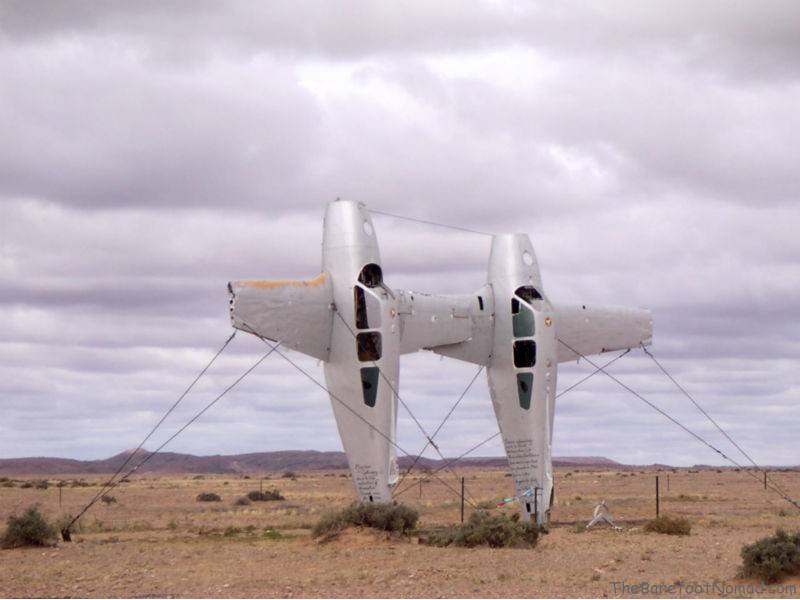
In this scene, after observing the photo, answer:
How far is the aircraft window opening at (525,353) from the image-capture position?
3609 centimetres

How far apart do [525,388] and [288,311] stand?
930 centimetres

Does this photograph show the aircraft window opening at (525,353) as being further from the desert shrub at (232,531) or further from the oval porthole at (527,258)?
the desert shrub at (232,531)

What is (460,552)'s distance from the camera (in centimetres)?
2566

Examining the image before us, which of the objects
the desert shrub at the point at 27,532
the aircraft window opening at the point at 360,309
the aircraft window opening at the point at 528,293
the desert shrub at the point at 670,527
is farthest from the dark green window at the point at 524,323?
the desert shrub at the point at 27,532

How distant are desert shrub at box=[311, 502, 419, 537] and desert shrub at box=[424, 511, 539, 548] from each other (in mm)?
896

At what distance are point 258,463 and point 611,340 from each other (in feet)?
535

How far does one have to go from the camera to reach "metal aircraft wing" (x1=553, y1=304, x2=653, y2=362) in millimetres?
A: 37969

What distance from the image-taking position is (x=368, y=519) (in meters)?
28.2

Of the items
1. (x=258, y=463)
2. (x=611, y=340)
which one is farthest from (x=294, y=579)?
(x=258, y=463)

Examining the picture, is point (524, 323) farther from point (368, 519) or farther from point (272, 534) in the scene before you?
point (368, 519)

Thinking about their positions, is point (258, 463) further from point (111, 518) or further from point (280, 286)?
point (280, 286)

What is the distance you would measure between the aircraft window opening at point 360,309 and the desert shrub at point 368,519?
14.6 ft

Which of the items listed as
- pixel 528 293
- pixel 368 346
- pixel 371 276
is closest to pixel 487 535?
pixel 368 346

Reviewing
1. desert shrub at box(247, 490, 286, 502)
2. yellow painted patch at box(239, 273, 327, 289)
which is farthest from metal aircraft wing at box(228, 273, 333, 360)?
desert shrub at box(247, 490, 286, 502)
